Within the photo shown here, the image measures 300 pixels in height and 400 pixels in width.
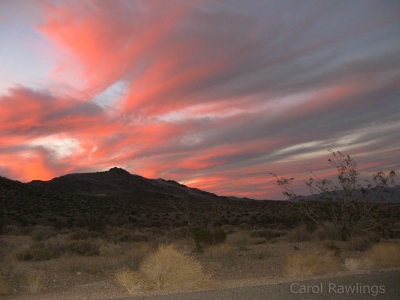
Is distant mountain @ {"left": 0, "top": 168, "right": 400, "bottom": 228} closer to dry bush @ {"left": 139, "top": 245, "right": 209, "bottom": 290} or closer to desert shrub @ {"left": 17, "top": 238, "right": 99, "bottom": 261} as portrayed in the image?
desert shrub @ {"left": 17, "top": 238, "right": 99, "bottom": 261}

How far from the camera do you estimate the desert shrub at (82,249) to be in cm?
1770

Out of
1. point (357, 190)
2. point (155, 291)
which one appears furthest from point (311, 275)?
point (357, 190)

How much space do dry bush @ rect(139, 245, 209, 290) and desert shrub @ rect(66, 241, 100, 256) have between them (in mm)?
8046

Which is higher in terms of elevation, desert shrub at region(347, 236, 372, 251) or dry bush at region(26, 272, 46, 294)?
dry bush at region(26, 272, 46, 294)

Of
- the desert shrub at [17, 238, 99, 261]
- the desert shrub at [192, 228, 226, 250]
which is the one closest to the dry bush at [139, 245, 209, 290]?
the desert shrub at [17, 238, 99, 261]

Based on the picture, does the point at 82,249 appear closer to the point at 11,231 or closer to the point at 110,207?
the point at 11,231

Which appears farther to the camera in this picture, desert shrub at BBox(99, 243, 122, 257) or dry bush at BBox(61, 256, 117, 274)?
desert shrub at BBox(99, 243, 122, 257)

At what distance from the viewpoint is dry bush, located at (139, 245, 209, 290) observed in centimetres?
1016

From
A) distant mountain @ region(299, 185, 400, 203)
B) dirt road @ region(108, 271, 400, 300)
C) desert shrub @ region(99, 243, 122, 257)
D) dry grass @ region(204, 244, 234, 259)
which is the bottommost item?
dirt road @ region(108, 271, 400, 300)

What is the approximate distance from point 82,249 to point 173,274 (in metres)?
9.30

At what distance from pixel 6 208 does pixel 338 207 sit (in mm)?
41049

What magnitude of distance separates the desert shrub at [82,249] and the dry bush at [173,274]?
26.4ft

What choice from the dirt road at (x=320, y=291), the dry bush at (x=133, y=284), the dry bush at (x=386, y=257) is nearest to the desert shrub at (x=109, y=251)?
the dry bush at (x=133, y=284)

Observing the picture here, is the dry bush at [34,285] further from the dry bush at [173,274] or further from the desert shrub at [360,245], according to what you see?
the desert shrub at [360,245]
